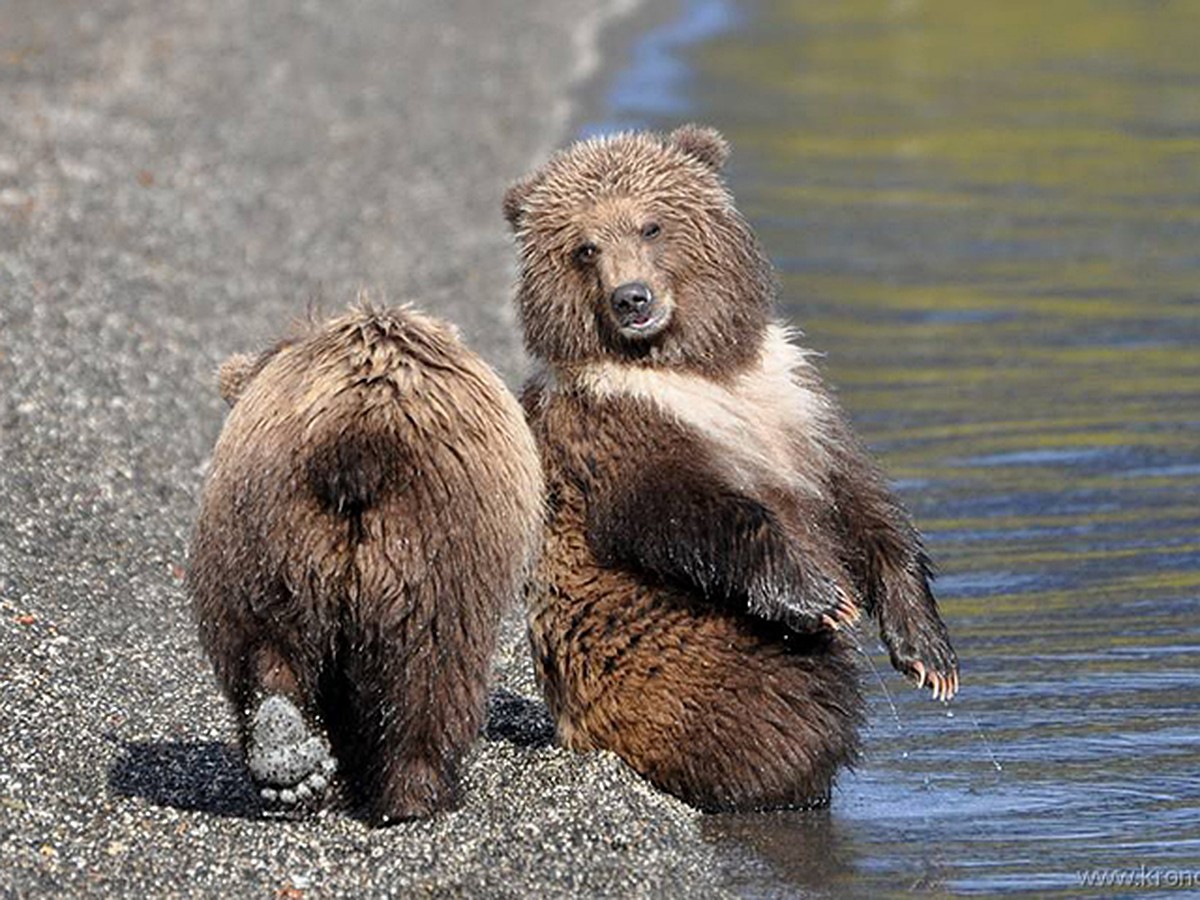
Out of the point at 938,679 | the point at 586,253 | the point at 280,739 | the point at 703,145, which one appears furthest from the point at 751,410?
the point at 280,739

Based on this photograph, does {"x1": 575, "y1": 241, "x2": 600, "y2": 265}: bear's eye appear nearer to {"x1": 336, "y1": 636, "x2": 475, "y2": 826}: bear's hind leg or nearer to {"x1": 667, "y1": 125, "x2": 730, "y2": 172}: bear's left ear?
{"x1": 667, "y1": 125, "x2": 730, "y2": 172}: bear's left ear

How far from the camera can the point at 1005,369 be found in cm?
1348

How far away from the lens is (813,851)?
7.30m

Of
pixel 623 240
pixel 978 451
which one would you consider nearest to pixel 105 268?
pixel 978 451

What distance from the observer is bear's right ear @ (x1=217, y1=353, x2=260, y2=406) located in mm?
7418

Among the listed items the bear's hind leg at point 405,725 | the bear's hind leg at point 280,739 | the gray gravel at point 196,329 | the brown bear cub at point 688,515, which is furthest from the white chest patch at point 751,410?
the bear's hind leg at point 280,739

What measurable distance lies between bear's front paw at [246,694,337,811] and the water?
119 centimetres

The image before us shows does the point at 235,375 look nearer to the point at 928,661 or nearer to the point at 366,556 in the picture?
the point at 366,556

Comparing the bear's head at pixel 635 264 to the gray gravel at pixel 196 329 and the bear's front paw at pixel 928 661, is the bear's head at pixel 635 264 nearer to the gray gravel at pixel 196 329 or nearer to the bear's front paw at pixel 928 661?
the gray gravel at pixel 196 329

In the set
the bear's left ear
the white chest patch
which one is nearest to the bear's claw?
the white chest patch

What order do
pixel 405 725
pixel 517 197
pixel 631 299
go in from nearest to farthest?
pixel 405 725 → pixel 631 299 → pixel 517 197

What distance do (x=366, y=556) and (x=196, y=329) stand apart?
7.79 meters

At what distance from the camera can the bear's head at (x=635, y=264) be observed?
7.52m

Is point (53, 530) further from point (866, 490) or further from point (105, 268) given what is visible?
point (105, 268)
